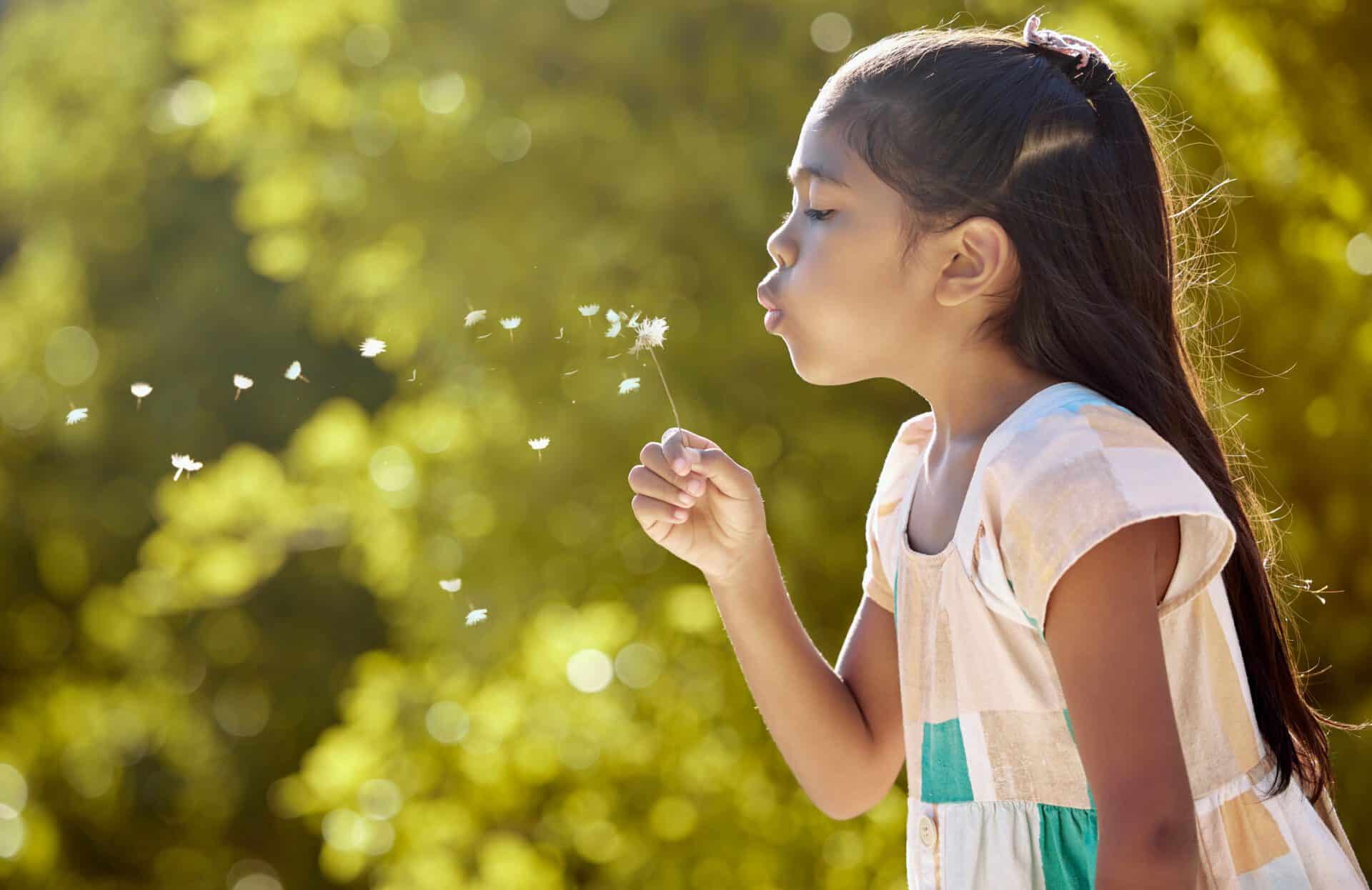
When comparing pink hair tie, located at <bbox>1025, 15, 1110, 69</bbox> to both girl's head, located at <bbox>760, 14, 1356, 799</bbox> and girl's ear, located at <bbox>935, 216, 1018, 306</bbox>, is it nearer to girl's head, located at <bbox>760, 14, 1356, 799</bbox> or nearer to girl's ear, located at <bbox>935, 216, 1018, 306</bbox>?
girl's head, located at <bbox>760, 14, 1356, 799</bbox>

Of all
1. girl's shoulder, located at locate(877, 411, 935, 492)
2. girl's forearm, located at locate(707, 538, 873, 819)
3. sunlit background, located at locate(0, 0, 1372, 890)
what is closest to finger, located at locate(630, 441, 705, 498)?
girl's forearm, located at locate(707, 538, 873, 819)

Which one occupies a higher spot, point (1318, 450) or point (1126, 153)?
point (1126, 153)

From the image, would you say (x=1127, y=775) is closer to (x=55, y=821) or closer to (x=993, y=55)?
(x=993, y=55)

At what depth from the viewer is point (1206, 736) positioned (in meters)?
1.04

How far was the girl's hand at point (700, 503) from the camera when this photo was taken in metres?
1.26

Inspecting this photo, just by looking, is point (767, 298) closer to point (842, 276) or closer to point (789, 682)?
point (842, 276)

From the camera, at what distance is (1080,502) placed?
0.92 meters

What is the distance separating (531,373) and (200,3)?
1186 millimetres

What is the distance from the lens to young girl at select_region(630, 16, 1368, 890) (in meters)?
0.96

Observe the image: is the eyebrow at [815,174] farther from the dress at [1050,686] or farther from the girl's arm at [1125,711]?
the girl's arm at [1125,711]

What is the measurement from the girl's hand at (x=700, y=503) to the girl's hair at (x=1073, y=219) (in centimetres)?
28

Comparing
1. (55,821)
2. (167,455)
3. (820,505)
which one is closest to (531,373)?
(820,505)

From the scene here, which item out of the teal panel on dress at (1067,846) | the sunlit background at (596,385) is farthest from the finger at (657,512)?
the sunlit background at (596,385)

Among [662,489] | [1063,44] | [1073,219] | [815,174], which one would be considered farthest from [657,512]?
[1063,44]
